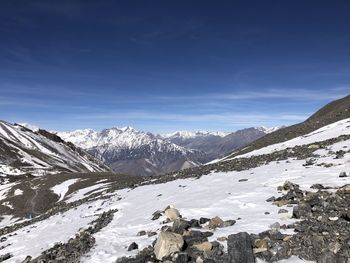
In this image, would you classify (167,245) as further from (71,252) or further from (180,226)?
(71,252)

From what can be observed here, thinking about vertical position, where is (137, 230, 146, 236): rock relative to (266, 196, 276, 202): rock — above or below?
below

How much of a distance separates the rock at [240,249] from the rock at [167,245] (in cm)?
210

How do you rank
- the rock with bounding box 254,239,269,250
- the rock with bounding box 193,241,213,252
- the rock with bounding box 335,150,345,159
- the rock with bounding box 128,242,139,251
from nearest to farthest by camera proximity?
1. the rock with bounding box 254,239,269,250
2. the rock with bounding box 193,241,213,252
3. the rock with bounding box 128,242,139,251
4. the rock with bounding box 335,150,345,159

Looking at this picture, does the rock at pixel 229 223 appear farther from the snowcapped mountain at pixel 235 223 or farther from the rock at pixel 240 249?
the rock at pixel 240 249

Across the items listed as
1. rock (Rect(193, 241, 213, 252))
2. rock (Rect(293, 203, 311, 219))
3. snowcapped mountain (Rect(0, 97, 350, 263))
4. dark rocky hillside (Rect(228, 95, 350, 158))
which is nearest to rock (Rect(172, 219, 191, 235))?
snowcapped mountain (Rect(0, 97, 350, 263))

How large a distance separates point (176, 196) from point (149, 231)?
11.0 metres

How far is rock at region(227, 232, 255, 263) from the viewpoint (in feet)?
44.7

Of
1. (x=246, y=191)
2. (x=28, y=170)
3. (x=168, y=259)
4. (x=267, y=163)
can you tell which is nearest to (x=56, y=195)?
(x=267, y=163)

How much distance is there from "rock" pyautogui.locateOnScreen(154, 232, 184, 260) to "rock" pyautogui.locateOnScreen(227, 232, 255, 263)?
82.5 inches

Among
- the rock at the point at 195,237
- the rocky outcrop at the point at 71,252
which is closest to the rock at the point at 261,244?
the rock at the point at 195,237

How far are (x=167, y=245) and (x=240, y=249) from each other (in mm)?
3007

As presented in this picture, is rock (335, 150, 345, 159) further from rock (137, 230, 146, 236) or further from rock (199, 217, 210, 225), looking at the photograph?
rock (137, 230, 146, 236)

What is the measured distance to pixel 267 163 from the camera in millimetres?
38781

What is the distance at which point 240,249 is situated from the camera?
550 inches
